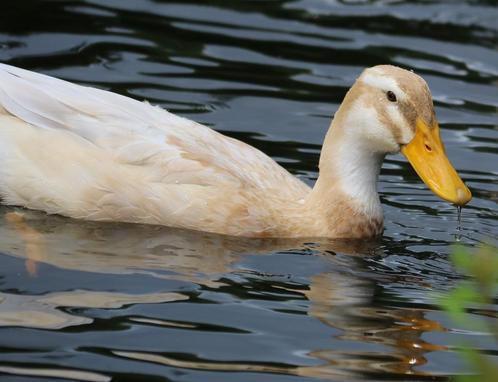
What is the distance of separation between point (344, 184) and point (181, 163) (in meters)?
1.17

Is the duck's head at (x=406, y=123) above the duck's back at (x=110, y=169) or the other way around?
above

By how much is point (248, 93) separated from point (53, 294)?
16.1ft

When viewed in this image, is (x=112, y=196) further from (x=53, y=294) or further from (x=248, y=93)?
(x=248, y=93)

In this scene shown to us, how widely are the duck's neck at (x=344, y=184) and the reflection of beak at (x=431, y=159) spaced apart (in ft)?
1.21

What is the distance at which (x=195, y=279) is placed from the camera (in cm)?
739

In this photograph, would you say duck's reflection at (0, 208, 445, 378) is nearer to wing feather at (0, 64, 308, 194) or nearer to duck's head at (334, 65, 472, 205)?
wing feather at (0, 64, 308, 194)

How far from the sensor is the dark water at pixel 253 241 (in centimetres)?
625

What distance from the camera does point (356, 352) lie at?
632cm

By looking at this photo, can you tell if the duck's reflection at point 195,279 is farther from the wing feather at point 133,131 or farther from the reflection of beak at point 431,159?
the reflection of beak at point 431,159

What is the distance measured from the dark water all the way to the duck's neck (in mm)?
226

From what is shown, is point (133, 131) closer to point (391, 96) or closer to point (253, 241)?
point (253, 241)

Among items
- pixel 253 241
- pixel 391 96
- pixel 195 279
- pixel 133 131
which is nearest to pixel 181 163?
pixel 133 131

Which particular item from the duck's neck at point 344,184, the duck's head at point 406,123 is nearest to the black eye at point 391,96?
the duck's head at point 406,123

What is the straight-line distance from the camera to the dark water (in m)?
6.25
